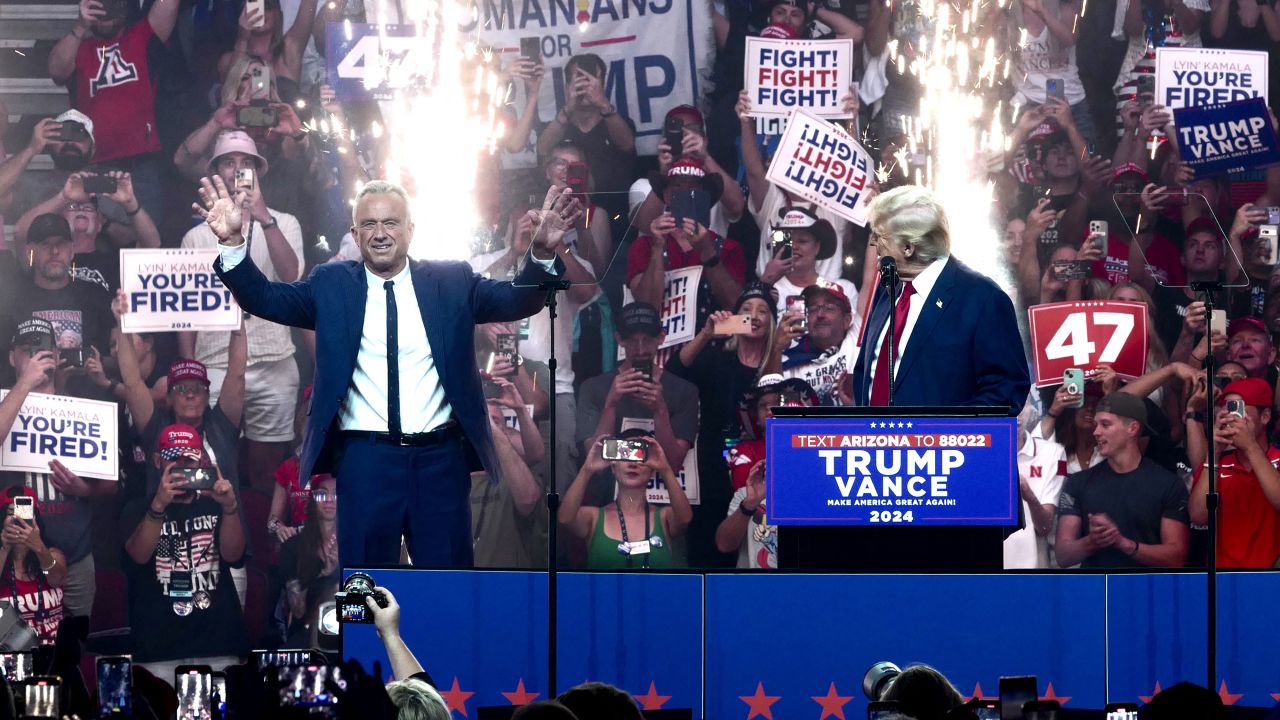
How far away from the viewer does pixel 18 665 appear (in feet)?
8.86

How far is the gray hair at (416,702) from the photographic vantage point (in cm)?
252

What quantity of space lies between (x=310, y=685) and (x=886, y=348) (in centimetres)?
295

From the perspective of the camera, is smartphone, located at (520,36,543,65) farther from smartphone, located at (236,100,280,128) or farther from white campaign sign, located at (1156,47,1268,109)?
white campaign sign, located at (1156,47,1268,109)


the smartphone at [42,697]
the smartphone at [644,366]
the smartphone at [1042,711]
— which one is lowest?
the smartphone at [1042,711]

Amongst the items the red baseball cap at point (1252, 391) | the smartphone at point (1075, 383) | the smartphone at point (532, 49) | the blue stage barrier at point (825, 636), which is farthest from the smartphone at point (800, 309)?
the blue stage barrier at point (825, 636)

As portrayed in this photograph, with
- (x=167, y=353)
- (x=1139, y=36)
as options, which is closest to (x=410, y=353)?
(x=167, y=353)

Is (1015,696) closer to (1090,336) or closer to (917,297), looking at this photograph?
(917,297)

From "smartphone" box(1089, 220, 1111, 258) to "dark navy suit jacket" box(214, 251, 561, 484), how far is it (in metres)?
4.05

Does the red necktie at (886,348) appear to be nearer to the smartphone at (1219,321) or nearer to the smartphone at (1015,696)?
the smartphone at (1015,696)

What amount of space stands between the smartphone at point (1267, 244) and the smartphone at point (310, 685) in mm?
6847

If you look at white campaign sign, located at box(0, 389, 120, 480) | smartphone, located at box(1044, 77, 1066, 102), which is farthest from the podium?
white campaign sign, located at box(0, 389, 120, 480)

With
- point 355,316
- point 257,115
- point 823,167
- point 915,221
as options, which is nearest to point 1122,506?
point 823,167

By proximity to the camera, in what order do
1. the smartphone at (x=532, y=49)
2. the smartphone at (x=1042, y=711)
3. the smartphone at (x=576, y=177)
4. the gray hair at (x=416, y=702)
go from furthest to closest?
the smartphone at (x=532, y=49), the smartphone at (x=576, y=177), the gray hair at (x=416, y=702), the smartphone at (x=1042, y=711)

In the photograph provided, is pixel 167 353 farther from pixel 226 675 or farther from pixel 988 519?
pixel 226 675
